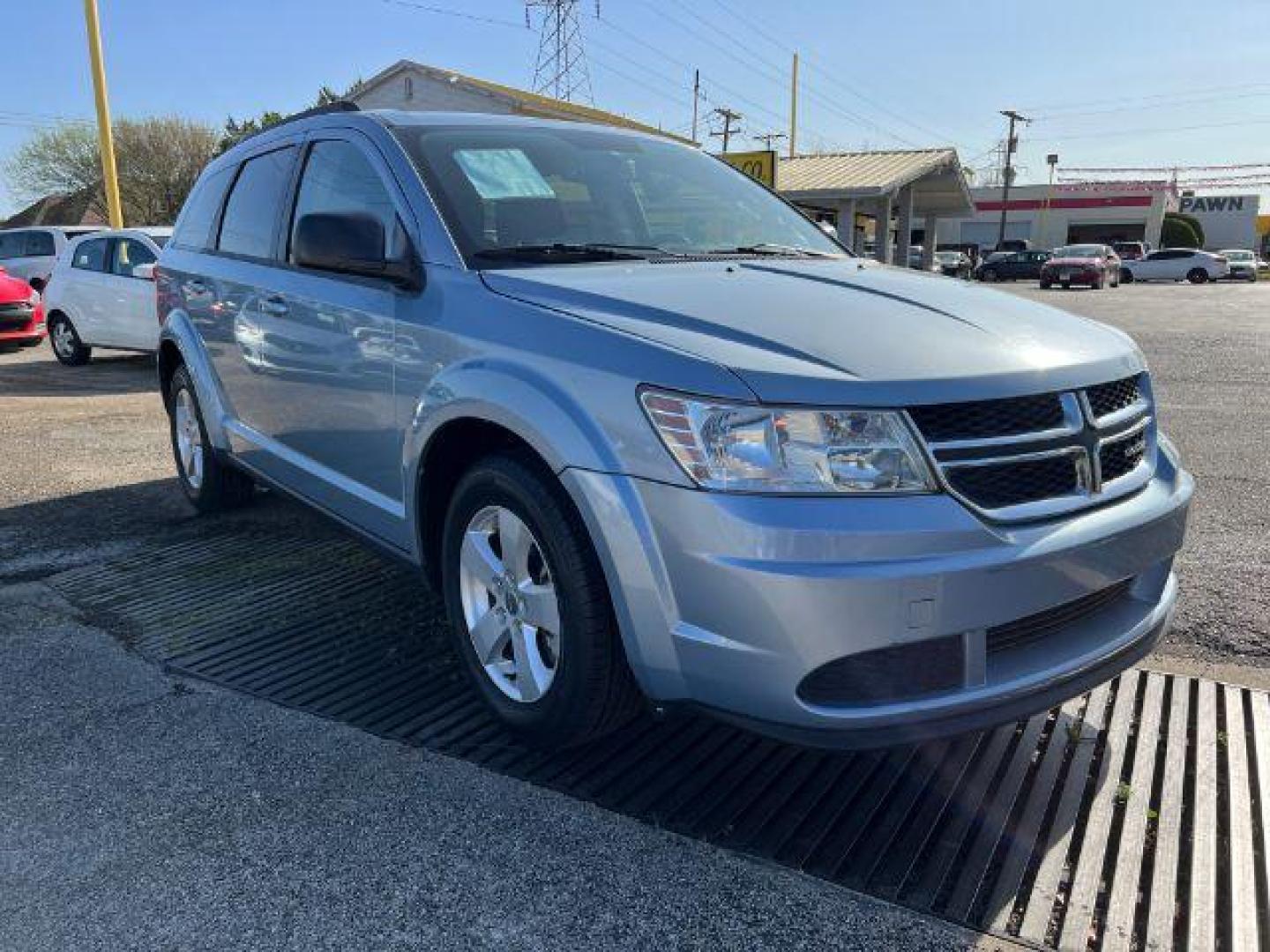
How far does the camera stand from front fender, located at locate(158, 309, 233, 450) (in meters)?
4.84

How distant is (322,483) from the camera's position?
3.91m

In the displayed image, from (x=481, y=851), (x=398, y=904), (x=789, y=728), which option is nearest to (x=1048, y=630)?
(x=789, y=728)

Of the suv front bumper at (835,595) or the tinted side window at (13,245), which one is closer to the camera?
the suv front bumper at (835,595)

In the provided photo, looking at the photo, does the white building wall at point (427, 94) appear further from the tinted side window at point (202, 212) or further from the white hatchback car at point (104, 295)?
the tinted side window at point (202, 212)

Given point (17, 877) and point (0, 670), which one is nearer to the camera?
point (17, 877)

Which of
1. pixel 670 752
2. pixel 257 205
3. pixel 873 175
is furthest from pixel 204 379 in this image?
pixel 873 175

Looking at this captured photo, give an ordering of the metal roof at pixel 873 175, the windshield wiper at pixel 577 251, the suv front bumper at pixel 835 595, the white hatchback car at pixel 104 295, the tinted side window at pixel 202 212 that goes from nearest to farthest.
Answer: the suv front bumper at pixel 835 595
the windshield wiper at pixel 577 251
the tinted side window at pixel 202 212
the white hatchback car at pixel 104 295
the metal roof at pixel 873 175

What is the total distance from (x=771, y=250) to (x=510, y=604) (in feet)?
5.48

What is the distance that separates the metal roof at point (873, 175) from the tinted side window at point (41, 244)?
45.8 feet

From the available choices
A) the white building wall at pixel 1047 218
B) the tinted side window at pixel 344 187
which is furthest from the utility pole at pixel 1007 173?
the tinted side window at pixel 344 187

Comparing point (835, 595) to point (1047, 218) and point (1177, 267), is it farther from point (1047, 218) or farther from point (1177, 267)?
point (1047, 218)

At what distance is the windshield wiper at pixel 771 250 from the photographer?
359 centimetres

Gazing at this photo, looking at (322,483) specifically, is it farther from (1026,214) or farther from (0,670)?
(1026,214)

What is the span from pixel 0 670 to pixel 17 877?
1429mm
